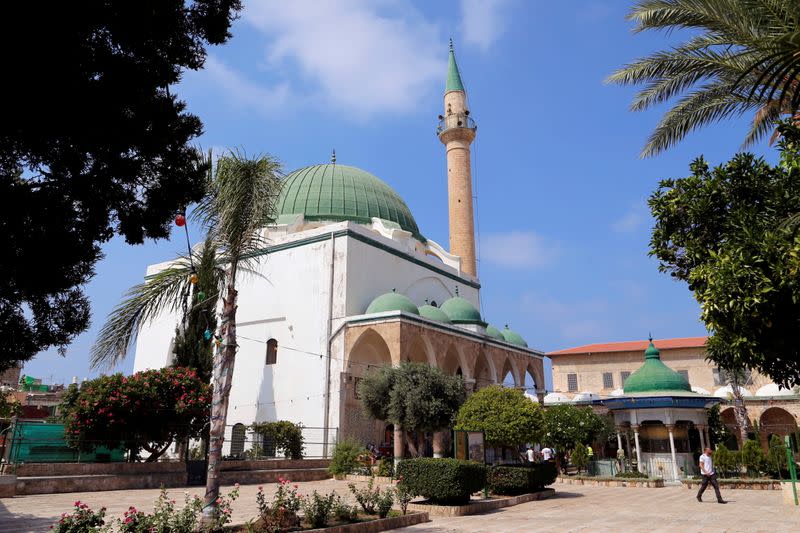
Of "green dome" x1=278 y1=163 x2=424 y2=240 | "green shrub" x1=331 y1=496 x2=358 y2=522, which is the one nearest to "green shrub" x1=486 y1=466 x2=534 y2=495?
"green shrub" x1=331 y1=496 x2=358 y2=522

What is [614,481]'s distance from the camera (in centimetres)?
1638

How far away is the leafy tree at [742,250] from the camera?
5.64 metres

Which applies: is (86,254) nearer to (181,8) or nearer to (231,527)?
(181,8)

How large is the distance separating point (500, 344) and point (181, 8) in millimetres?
21859

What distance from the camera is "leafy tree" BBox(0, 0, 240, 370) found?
14.8 feet

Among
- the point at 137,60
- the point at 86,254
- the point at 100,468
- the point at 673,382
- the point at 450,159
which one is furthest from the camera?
the point at 450,159

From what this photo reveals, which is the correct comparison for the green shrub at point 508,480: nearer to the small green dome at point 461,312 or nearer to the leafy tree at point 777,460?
the leafy tree at point 777,460

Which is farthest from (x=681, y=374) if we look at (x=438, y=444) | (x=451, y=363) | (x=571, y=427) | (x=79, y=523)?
(x=79, y=523)

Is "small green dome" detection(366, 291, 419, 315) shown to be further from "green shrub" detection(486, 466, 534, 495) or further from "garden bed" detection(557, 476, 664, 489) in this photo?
"green shrub" detection(486, 466, 534, 495)

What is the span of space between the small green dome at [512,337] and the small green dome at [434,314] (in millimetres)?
5595

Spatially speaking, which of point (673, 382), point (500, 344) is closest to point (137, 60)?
point (673, 382)

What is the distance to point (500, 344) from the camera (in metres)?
25.6

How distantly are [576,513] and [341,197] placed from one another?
1921 cm

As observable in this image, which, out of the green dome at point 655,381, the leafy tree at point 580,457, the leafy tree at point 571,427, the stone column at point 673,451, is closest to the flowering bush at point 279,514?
the leafy tree at point 580,457
